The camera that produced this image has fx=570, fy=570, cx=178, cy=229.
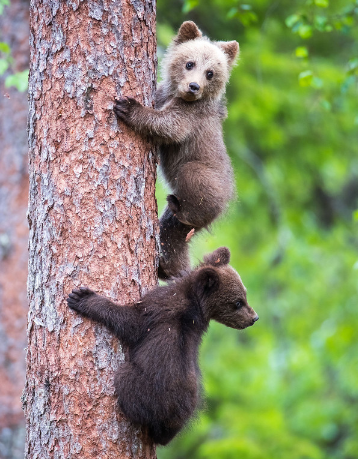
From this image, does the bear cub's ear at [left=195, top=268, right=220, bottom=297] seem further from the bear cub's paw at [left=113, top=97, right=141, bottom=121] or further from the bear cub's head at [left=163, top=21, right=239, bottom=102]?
the bear cub's head at [left=163, top=21, right=239, bottom=102]

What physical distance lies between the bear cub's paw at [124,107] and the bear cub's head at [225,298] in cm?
124

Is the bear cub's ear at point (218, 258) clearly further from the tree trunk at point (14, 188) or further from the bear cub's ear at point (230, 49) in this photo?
the tree trunk at point (14, 188)

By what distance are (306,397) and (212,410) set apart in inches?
162

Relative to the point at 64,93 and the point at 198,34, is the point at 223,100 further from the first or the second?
the point at 64,93

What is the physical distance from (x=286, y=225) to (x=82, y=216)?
7.30m

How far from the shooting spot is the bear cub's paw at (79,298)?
3.42 m

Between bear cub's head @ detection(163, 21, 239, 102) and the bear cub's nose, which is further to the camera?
bear cub's head @ detection(163, 21, 239, 102)

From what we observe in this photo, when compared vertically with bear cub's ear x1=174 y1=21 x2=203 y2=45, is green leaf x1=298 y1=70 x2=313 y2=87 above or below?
above

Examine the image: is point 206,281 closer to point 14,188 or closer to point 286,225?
point 14,188

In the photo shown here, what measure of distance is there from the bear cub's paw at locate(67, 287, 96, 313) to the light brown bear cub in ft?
4.16

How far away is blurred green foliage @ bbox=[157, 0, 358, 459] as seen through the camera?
7746 mm

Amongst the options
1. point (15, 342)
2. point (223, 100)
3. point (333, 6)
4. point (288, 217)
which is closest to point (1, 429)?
point (15, 342)

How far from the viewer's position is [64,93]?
3.62 metres

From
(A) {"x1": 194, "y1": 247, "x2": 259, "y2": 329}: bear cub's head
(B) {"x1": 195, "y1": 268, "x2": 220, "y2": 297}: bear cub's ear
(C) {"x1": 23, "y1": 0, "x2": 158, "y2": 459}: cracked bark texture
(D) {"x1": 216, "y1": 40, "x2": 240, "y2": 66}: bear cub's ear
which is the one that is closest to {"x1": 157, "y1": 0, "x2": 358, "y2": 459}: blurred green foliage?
(D) {"x1": 216, "y1": 40, "x2": 240, "y2": 66}: bear cub's ear
